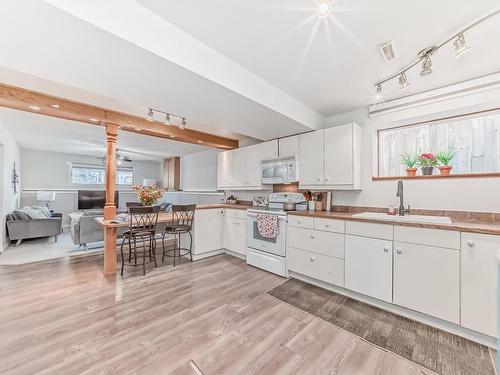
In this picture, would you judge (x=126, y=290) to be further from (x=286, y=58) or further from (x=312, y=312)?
(x=286, y=58)

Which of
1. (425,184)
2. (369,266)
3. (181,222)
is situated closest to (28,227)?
(181,222)

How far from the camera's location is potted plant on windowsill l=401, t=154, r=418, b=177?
2644 mm

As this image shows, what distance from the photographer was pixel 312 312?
2.22 meters

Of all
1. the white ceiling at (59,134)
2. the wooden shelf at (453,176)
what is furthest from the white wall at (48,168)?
the wooden shelf at (453,176)

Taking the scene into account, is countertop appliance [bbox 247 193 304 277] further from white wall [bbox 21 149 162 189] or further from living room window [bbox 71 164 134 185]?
white wall [bbox 21 149 162 189]

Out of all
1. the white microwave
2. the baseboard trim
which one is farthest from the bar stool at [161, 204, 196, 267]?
the baseboard trim

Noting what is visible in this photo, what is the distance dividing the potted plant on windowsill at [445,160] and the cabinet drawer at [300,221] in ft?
5.13

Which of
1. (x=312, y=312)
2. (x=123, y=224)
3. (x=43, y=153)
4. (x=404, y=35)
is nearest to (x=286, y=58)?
(x=404, y=35)

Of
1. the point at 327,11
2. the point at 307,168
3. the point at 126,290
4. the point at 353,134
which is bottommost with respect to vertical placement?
the point at 126,290

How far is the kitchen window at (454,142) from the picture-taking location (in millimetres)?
2248

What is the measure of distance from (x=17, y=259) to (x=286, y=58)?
5.42 metres

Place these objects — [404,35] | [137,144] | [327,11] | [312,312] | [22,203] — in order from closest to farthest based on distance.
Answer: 1. [327,11]
2. [404,35]
3. [312,312]
4. [137,144]
5. [22,203]

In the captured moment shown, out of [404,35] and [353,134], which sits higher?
[404,35]

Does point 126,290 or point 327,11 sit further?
point 126,290
